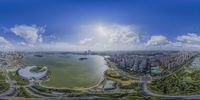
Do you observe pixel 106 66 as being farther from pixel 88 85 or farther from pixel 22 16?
pixel 22 16

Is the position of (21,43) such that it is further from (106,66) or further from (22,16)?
(106,66)

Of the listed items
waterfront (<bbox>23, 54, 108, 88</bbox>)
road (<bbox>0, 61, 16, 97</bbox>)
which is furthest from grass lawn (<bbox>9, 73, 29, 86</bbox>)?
waterfront (<bbox>23, 54, 108, 88</bbox>)

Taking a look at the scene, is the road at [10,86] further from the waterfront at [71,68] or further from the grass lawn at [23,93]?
the waterfront at [71,68]

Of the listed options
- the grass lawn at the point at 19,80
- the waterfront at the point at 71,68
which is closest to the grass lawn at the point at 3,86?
the grass lawn at the point at 19,80

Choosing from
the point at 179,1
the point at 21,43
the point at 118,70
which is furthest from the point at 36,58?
the point at 179,1

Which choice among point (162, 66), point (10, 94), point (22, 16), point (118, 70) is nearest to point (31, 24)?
point (22, 16)

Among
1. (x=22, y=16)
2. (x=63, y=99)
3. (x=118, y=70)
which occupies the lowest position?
(x=63, y=99)

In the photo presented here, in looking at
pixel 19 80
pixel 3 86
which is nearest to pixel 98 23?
pixel 19 80

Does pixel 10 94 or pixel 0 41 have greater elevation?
pixel 0 41
